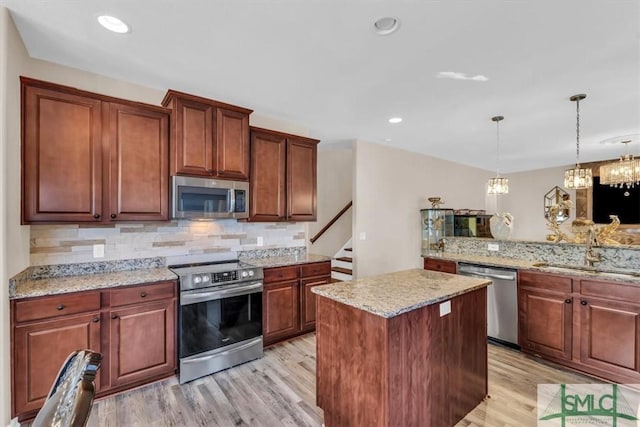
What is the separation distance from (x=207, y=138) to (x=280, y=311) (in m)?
1.99

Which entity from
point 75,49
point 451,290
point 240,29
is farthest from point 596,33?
point 75,49

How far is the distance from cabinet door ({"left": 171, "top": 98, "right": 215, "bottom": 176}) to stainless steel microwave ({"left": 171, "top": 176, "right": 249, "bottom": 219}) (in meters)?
0.10

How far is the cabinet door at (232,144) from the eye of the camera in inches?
116

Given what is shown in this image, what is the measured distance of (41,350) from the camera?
6.61 ft

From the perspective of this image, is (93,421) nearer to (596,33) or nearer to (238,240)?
(238,240)

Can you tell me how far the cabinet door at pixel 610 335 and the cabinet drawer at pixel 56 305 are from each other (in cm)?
412

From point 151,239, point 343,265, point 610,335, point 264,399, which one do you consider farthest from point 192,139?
point 610,335

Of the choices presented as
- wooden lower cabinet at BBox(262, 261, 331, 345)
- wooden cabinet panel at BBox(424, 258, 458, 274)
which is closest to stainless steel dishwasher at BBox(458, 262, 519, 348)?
wooden cabinet panel at BBox(424, 258, 458, 274)

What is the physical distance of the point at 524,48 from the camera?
85.1 inches

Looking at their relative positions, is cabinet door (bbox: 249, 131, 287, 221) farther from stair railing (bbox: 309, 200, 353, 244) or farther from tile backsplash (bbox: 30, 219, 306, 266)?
stair railing (bbox: 309, 200, 353, 244)

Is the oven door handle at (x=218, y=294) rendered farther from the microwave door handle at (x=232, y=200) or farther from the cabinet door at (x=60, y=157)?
the cabinet door at (x=60, y=157)

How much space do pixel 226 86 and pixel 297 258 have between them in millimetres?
2092

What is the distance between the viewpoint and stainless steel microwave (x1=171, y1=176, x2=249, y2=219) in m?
2.71

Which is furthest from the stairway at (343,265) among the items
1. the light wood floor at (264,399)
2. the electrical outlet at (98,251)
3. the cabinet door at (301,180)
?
the electrical outlet at (98,251)
